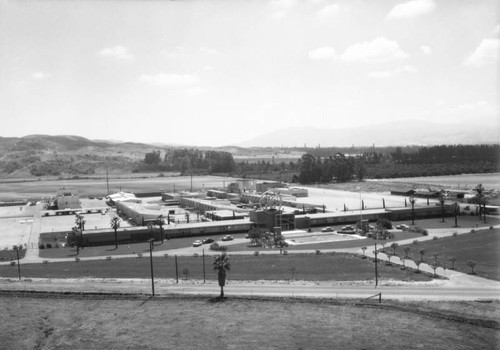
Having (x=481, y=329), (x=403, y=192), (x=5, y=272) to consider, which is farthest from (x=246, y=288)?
(x=403, y=192)

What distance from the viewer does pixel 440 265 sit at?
2168 inches

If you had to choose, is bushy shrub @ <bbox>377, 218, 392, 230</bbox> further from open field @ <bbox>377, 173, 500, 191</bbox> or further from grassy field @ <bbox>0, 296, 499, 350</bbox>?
open field @ <bbox>377, 173, 500, 191</bbox>

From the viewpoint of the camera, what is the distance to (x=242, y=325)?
39.3m

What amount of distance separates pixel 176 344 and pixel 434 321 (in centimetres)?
1926

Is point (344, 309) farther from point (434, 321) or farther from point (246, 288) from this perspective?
point (246, 288)

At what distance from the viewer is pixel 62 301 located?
4784 cm

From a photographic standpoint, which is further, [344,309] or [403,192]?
[403,192]

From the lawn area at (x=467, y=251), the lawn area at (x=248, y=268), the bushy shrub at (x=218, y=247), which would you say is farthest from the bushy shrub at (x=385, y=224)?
the bushy shrub at (x=218, y=247)

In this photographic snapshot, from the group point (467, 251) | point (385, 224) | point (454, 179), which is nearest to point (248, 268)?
point (467, 251)

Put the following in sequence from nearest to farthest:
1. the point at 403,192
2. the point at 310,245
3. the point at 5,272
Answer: the point at 5,272 → the point at 310,245 → the point at 403,192

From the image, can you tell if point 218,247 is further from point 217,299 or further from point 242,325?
point 242,325

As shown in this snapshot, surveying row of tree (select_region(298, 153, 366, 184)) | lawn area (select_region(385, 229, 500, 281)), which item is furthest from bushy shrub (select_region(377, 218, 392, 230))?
row of tree (select_region(298, 153, 366, 184))

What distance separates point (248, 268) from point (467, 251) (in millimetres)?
27355

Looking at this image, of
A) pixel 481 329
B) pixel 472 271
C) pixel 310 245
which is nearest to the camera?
pixel 481 329
